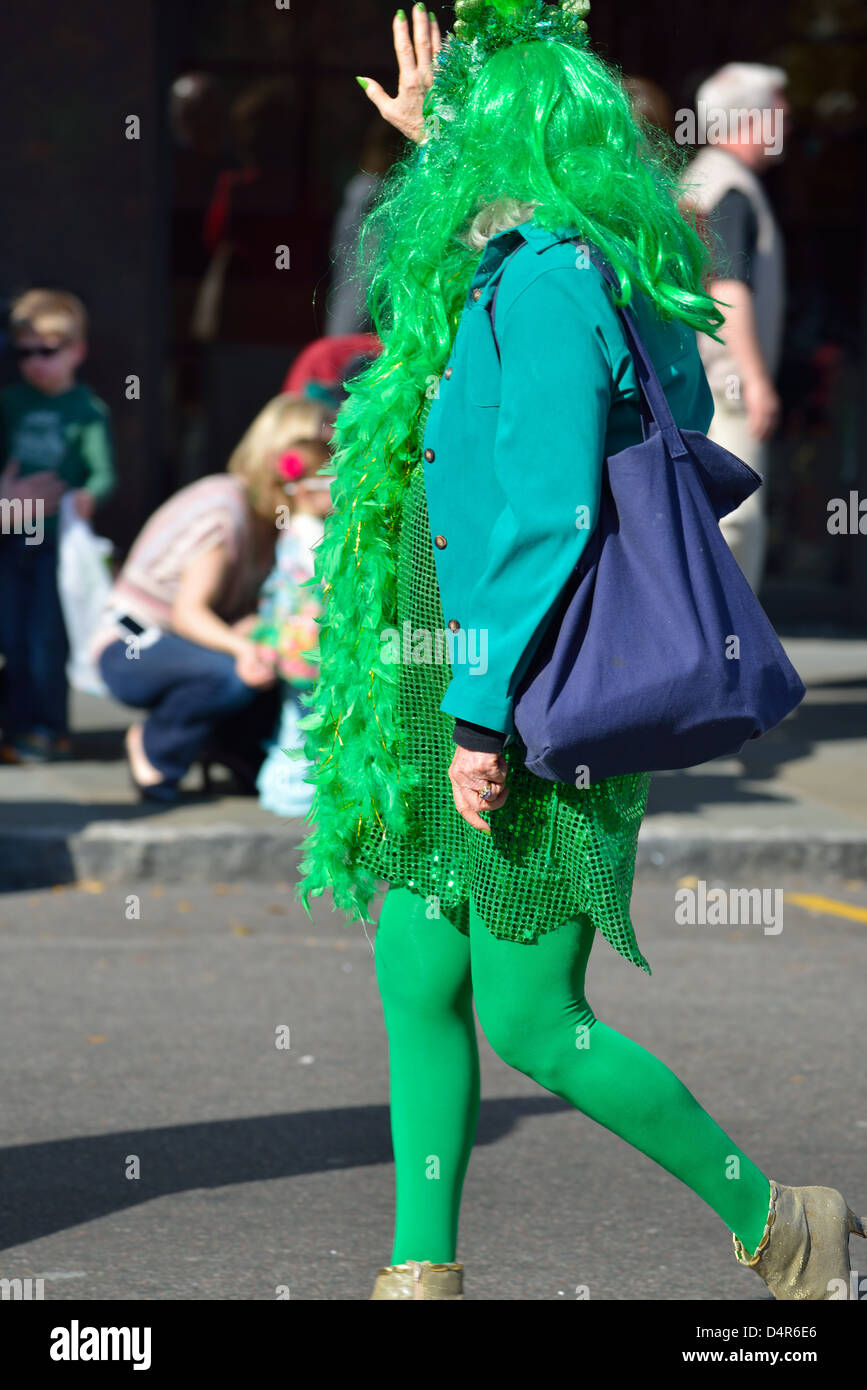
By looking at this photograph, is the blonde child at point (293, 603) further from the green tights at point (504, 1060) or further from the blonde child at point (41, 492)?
the green tights at point (504, 1060)

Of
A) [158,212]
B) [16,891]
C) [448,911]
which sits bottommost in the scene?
[16,891]

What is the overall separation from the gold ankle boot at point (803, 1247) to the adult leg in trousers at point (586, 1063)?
0.03m

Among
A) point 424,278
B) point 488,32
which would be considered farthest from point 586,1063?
point 488,32

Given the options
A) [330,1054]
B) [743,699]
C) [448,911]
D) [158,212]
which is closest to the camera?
[743,699]

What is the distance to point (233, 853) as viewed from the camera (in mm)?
6891

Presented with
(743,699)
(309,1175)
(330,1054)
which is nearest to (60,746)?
(330,1054)

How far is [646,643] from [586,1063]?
664 mm

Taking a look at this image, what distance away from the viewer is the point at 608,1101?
3.08 metres

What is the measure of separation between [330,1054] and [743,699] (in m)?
2.32

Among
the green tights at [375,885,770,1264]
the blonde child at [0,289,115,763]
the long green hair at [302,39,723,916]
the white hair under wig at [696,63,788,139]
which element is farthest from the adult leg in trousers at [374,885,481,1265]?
the blonde child at [0,289,115,763]

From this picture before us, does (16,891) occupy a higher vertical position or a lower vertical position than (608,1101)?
lower

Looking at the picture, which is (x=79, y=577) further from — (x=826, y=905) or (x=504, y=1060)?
(x=504, y=1060)

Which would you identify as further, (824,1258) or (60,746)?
(60,746)
